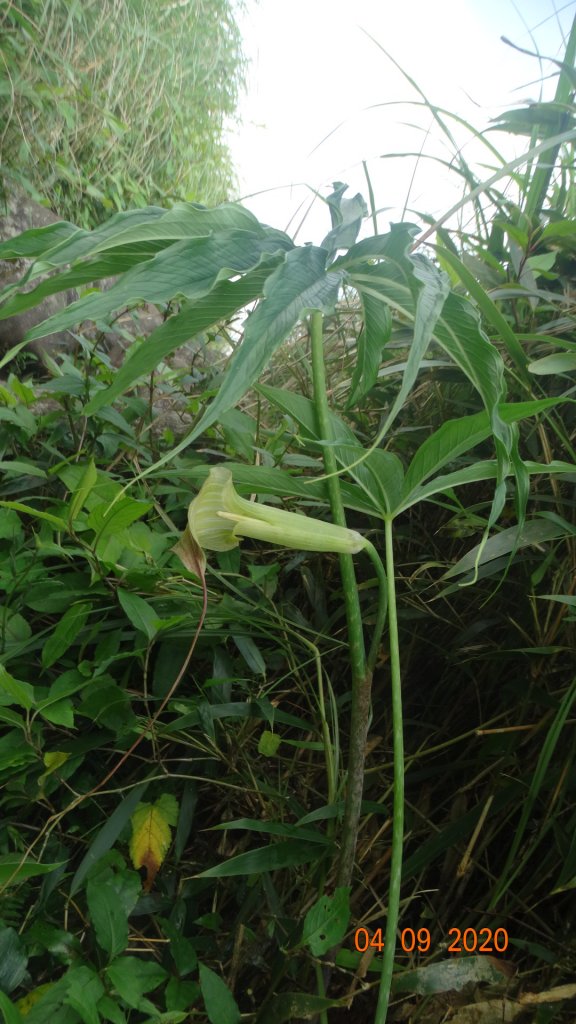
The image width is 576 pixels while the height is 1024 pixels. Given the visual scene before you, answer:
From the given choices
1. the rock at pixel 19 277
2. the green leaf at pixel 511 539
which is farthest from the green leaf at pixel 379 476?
the rock at pixel 19 277

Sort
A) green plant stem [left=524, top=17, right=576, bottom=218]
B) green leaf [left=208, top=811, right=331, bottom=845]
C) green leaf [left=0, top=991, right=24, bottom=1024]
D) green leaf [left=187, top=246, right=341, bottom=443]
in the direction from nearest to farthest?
green leaf [left=187, top=246, right=341, bottom=443] < green leaf [left=0, top=991, right=24, bottom=1024] < green leaf [left=208, top=811, right=331, bottom=845] < green plant stem [left=524, top=17, right=576, bottom=218]

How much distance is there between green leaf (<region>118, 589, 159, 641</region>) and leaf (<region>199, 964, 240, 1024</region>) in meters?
0.21

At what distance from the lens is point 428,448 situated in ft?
1.34

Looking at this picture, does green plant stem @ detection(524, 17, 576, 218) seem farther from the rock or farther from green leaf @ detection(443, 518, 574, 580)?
the rock

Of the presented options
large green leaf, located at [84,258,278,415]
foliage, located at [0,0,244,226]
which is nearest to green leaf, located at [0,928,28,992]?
large green leaf, located at [84,258,278,415]

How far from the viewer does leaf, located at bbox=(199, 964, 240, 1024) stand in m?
0.39

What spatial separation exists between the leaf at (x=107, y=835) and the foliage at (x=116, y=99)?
140 centimetres

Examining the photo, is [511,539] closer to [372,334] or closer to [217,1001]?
[372,334]

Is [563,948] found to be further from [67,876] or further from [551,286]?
[551,286]

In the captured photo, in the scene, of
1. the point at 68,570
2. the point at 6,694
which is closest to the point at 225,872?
the point at 6,694

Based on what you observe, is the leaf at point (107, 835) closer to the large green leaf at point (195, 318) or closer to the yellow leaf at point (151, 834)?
the yellow leaf at point (151, 834)

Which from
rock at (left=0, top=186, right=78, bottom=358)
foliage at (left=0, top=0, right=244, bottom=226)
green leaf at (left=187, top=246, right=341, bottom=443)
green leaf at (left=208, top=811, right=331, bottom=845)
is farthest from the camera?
foliage at (left=0, top=0, right=244, bottom=226)

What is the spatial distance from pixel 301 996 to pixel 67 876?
199mm

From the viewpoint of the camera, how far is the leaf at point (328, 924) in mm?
398
